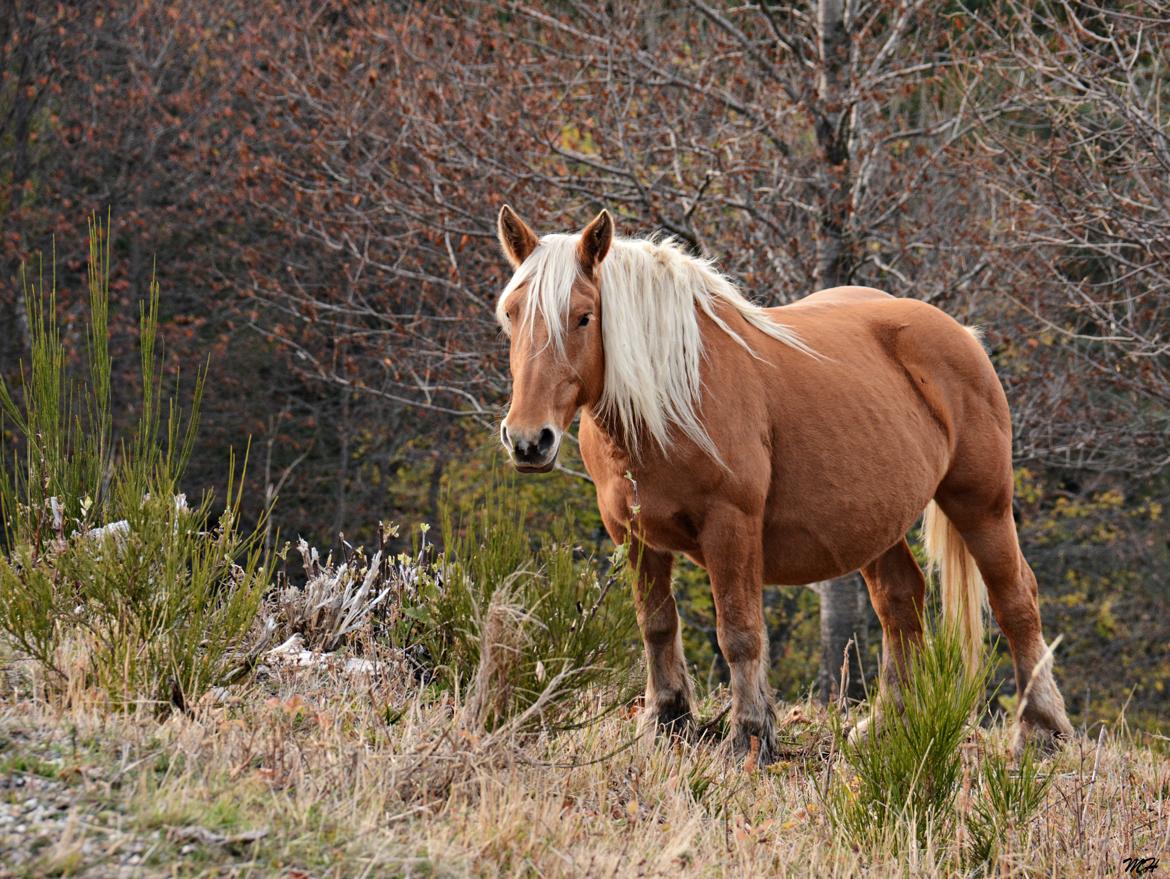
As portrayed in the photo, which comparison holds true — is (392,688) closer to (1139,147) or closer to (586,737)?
(586,737)

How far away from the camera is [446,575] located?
4355 mm

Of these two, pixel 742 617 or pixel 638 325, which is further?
pixel 742 617

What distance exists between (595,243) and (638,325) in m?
0.33

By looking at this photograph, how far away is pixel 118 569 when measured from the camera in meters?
3.98

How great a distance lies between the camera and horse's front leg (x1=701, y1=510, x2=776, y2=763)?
461 centimetres

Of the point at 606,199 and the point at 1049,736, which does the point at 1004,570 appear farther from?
the point at 606,199

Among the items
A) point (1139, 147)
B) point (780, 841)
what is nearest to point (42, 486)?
point (780, 841)

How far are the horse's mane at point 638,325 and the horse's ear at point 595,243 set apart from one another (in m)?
0.03

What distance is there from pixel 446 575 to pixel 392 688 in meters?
0.46

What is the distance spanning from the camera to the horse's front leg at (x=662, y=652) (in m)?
5.01

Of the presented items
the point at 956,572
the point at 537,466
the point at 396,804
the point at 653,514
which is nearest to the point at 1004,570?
the point at 956,572

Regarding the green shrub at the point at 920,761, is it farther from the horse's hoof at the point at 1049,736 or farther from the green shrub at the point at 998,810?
the horse's hoof at the point at 1049,736

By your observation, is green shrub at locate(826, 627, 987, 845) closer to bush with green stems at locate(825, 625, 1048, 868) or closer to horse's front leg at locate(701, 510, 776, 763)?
bush with green stems at locate(825, 625, 1048, 868)

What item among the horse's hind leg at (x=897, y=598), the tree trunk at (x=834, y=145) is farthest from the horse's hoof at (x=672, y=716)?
the tree trunk at (x=834, y=145)
